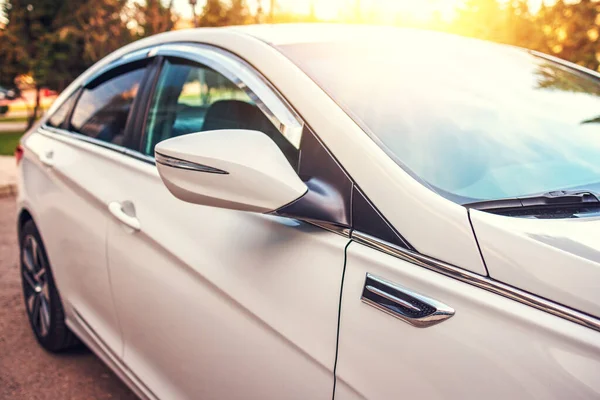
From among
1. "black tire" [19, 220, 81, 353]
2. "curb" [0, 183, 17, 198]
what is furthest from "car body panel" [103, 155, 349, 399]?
"curb" [0, 183, 17, 198]

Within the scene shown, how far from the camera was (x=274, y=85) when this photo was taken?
5.57 feet

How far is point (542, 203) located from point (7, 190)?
7.51 m

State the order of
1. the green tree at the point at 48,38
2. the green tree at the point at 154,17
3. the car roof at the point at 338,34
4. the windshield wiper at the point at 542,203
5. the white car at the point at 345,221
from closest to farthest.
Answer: the white car at the point at 345,221
the windshield wiper at the point at 542,203
the car roof at the point at 338,34
the green tree at the point at 154,17
the green tree at the point at 48,38

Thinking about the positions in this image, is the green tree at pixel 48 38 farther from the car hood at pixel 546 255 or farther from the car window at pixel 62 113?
the car hood at pixel 546 255

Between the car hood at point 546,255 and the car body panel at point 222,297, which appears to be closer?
the car hood at point 546,255

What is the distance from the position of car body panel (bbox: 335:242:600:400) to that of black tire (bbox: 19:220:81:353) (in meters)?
2.08

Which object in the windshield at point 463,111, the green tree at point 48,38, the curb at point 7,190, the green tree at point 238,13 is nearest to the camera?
the windshield at point 463,111

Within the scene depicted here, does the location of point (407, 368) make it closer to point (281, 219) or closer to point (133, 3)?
point (281, 219)

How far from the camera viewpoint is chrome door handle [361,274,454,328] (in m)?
1.18

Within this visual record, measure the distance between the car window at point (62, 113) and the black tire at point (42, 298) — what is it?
0.52 metres

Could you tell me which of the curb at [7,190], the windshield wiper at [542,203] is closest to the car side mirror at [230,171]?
the windshield wiper at [542,203]

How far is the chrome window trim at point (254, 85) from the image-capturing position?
1.63m

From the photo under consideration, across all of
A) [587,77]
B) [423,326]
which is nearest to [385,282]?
[423,326]

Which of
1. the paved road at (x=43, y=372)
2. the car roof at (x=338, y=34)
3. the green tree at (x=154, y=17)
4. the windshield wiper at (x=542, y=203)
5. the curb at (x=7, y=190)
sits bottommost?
the curb at (x=7, y=190)
